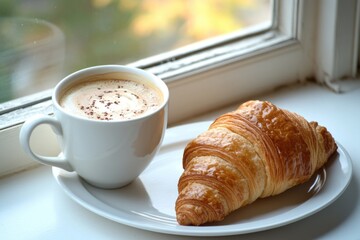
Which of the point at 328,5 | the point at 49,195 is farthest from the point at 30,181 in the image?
the point at 328,5

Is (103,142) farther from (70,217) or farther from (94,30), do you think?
(94,30)

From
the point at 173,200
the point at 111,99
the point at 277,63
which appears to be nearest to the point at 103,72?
the point at 111,99

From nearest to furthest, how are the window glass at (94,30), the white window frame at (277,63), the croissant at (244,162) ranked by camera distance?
the croissant at (244,162)
the window glass at (94,30)
the white window frame at (277,63)

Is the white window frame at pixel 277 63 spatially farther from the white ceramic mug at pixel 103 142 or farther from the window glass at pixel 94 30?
the white ceramic mug at pixel 103 142

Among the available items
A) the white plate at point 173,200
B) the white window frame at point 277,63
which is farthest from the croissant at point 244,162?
the white window frame at point 277,63

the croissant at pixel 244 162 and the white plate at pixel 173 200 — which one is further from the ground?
the croissant at pixel 244 162

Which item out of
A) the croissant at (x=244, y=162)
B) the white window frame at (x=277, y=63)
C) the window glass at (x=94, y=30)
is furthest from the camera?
the white window frame at (x=277, y=63)

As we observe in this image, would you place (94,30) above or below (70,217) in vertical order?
above
